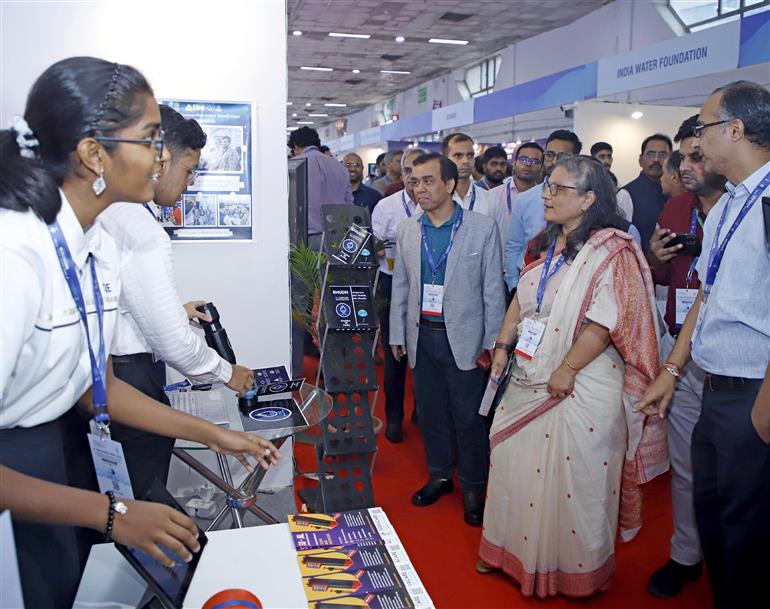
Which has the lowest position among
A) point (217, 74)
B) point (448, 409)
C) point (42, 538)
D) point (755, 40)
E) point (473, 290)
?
point (448, 409)

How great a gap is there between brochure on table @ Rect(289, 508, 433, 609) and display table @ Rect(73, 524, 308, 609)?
3 cm

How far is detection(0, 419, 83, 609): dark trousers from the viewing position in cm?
112

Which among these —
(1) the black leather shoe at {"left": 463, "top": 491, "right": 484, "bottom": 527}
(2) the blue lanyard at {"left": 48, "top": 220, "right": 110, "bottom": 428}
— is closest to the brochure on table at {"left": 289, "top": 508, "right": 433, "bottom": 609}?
(2) the blue lanyard at {"left": 48, "top": 220, "right": 110, "bottom": 428}

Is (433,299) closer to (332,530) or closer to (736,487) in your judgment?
(736,487)

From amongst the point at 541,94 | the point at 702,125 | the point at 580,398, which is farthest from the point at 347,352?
the point at 541,94

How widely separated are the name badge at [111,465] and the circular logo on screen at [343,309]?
1.68m

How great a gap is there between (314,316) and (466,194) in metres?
1.49

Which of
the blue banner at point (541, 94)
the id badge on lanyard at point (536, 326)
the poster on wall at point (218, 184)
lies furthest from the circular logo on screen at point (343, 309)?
the blue banner at point (541, 94)

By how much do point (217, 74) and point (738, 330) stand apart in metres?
2.31

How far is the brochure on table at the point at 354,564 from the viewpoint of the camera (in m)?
1.05

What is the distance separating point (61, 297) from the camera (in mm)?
1061

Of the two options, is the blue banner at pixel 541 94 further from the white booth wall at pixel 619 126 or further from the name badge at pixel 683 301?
the name badge at pixel 683 301

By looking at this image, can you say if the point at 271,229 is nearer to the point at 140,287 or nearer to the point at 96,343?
the point at 140,287

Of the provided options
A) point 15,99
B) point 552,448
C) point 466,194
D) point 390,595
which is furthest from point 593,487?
point 15,99
